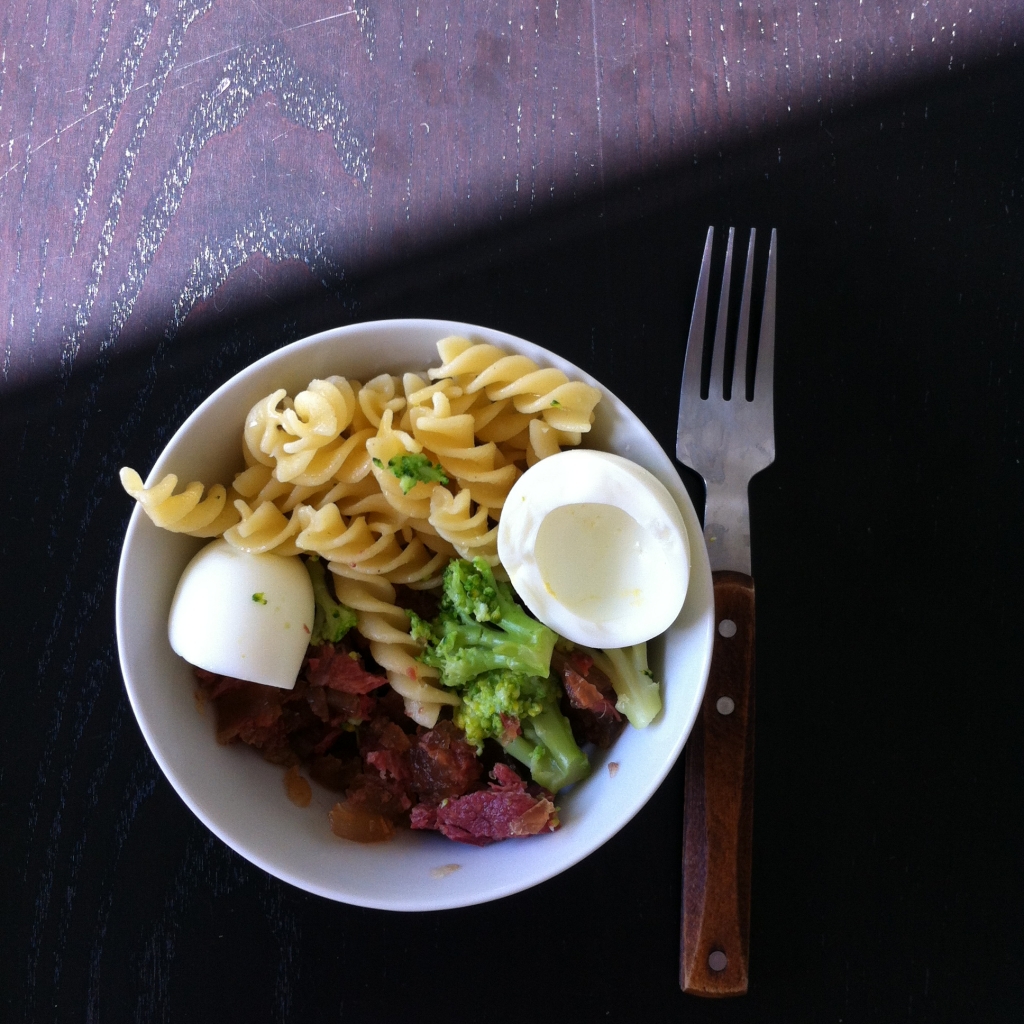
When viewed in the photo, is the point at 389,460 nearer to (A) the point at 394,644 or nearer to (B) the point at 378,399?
(B) the point at 378,399

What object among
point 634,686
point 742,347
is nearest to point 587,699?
point 634,686

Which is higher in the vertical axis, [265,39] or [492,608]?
[265,39]

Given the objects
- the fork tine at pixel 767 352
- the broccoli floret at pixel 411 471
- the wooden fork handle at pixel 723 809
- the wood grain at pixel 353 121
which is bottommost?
the wooden fork handle at pixel 723 809

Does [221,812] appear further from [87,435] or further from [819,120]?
[819,120]

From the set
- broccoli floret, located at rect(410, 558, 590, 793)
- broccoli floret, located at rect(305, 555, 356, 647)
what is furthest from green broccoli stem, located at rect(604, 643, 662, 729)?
broccoli floret, located at rect(305, 555, 356, 647)

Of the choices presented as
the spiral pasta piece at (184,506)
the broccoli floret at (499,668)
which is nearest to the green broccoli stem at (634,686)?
the broccoli floret at (499,668)

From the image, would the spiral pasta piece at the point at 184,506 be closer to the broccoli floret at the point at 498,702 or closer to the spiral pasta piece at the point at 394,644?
the spiral pasta piece at the point at 394,644

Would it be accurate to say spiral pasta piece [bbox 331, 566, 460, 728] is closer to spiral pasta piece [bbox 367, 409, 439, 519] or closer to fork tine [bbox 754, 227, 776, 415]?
spiral pasta piece [bbox 367, 409, 439, 519]

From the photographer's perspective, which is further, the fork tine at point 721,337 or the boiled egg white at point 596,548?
the fork tine at point 721,337
